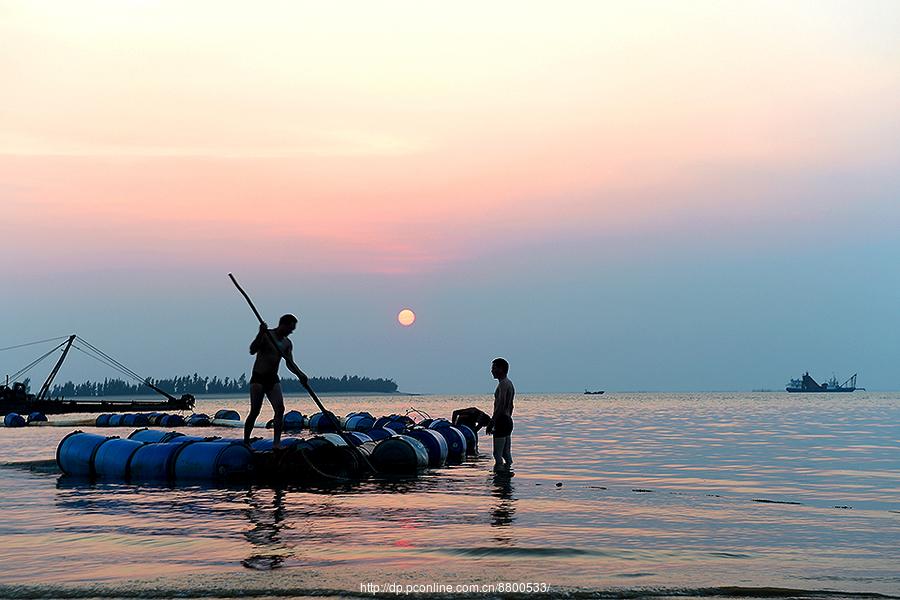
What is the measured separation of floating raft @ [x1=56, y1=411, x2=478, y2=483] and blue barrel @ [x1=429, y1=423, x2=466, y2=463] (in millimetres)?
3207

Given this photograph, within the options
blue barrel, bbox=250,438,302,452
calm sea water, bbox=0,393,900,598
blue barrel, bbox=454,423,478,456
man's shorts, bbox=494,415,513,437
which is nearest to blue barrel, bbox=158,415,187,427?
blue barrel, bbox=454,423,478,456

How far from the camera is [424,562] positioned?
11.2 meters

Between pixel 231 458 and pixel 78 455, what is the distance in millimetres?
4947

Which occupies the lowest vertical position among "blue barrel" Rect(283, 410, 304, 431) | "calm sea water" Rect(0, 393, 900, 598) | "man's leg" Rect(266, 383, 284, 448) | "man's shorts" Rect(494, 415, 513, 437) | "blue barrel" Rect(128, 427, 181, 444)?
"blue barrel" Rect(283, 410, 304, 431)

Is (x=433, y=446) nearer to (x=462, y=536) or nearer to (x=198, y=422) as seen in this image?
(x=462, y=536)

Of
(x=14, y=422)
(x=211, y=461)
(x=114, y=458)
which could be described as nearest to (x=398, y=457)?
(x=211, y=461)

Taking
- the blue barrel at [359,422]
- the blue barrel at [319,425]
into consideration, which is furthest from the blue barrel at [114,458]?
the blue barrel at [319,425]

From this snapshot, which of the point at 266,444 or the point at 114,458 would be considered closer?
the point at 266,444

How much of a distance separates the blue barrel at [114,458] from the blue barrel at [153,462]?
192mm

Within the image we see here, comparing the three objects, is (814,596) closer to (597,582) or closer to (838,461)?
(597,582)

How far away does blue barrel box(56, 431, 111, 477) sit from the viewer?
22641 millimetres

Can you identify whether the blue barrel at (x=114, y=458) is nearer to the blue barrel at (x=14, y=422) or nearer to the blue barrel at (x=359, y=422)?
the blue barrel at (x=359, y=422)

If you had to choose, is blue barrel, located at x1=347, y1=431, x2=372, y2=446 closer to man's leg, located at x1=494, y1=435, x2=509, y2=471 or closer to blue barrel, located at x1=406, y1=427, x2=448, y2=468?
blue barrel, located at x1=406, y1=427, x2=448, y2=468

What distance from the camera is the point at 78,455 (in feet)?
74.8
